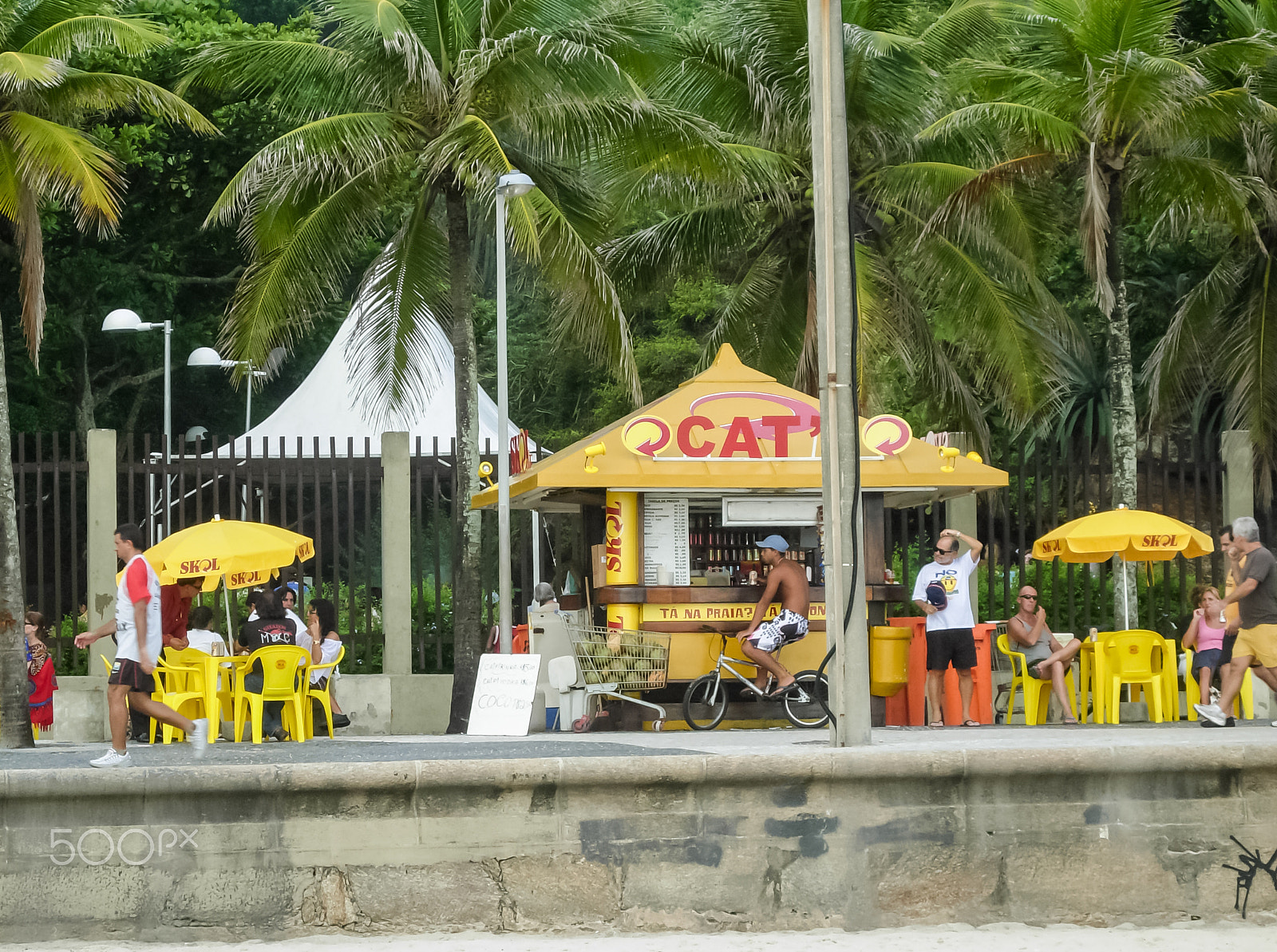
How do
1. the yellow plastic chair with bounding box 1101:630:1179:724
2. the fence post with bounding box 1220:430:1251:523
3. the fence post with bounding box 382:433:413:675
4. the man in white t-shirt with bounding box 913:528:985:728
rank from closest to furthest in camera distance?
the man in white t-shirt with bounding box 913:528:985:728 < the yellow plastic chair with bounding box 1101:630:1179:724 < the fence post with bounding box 382:433:413:675 < the fence post with bounding box 1220:430:1251:523

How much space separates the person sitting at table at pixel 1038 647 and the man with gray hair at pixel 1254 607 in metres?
1.91

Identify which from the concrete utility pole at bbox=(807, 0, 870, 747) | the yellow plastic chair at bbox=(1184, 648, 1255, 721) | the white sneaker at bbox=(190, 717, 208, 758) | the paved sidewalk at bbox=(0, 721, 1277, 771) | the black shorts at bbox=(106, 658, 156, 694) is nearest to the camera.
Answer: the paved sidewalk at bbox=(0, 721, 1277, 771)

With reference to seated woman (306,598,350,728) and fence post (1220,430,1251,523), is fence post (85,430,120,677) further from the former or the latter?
fence post (1220,430,1251,523)

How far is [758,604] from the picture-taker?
1402 centimetres

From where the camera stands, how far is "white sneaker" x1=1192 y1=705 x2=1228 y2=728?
12.8 metres

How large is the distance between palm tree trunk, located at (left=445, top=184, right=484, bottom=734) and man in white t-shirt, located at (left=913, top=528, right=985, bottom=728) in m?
5.44

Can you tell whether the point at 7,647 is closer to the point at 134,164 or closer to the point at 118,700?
the point at 118,700

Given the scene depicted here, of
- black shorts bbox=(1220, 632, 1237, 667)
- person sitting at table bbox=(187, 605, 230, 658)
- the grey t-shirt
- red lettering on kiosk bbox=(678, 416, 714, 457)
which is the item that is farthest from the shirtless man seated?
person sitting at table bbox=(187, 605, 230, 658)

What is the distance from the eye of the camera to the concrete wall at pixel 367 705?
17.1 metres

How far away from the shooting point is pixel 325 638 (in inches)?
613

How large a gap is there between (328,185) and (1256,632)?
36.5 ft

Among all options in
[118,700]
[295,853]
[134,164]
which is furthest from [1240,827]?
[134,164]

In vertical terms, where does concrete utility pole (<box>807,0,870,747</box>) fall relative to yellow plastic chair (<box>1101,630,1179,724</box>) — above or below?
above

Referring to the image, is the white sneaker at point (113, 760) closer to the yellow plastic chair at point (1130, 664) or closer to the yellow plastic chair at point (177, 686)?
the yellow plastic chair at point (177, 686)
